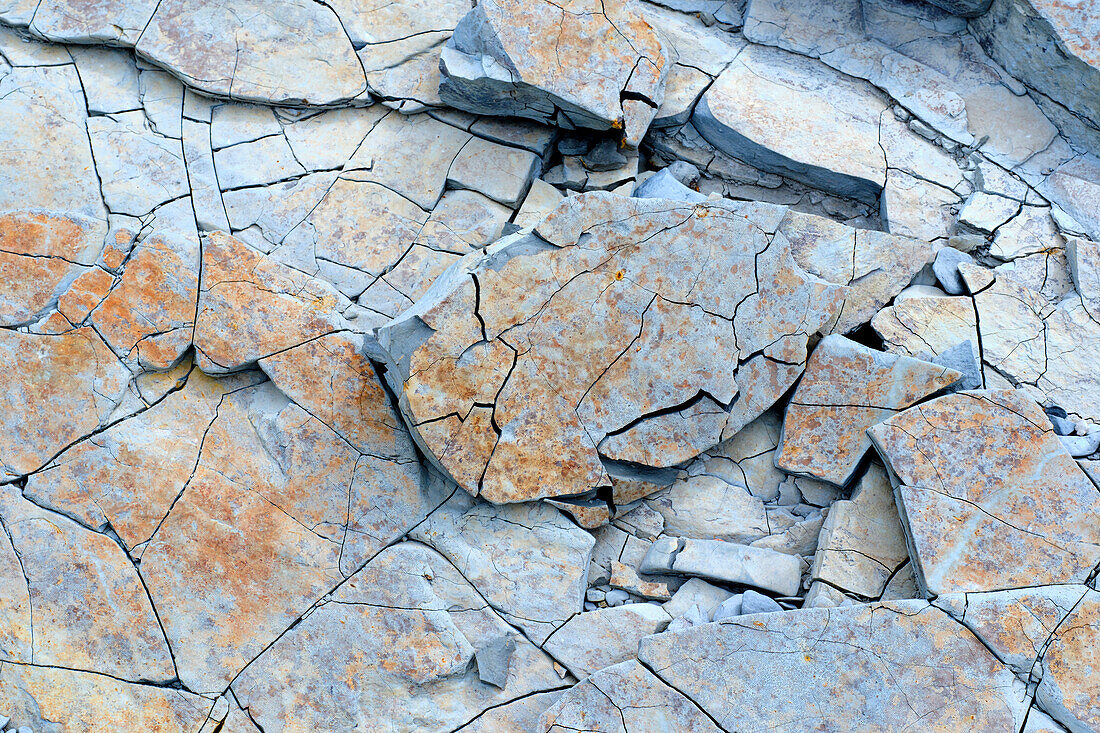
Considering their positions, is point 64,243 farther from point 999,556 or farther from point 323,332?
point 999,556

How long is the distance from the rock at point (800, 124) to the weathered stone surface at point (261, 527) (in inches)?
74.9

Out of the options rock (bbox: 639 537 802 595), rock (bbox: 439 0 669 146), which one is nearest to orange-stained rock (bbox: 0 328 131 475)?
rock (bbox: 439 0 669 146)

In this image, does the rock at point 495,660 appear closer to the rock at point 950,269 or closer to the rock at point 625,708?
the rock at point 625,708

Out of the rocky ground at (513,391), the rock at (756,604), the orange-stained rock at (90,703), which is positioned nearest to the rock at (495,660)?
the rocky ground at (513,391)

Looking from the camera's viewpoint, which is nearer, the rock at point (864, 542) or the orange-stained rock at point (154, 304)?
the rock at point (864, 542)

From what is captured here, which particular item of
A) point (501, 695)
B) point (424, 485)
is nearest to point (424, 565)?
point (424, 485)

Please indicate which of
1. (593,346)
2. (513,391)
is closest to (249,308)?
(513,391)

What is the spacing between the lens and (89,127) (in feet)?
10.8

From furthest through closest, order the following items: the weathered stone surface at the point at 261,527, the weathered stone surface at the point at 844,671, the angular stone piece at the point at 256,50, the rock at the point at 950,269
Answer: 1. the angular stone piece at the point at 256,50
2. the rock at the point at 950,269
3. the weathered stone surface at the point at 261,527
4. the weathered stone surface at the point at 844,671

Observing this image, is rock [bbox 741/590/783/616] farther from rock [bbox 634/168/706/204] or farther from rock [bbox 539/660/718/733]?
rock [bbox 634/168/706/204]

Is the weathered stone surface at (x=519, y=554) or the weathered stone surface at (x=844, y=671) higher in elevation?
the weathered stone surface at (x=844, y=671)

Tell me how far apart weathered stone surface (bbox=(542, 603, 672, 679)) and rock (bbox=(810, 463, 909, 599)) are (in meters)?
0.57

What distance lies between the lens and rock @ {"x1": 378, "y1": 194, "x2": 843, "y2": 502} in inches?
108

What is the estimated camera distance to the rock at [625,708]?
249 centimetres
